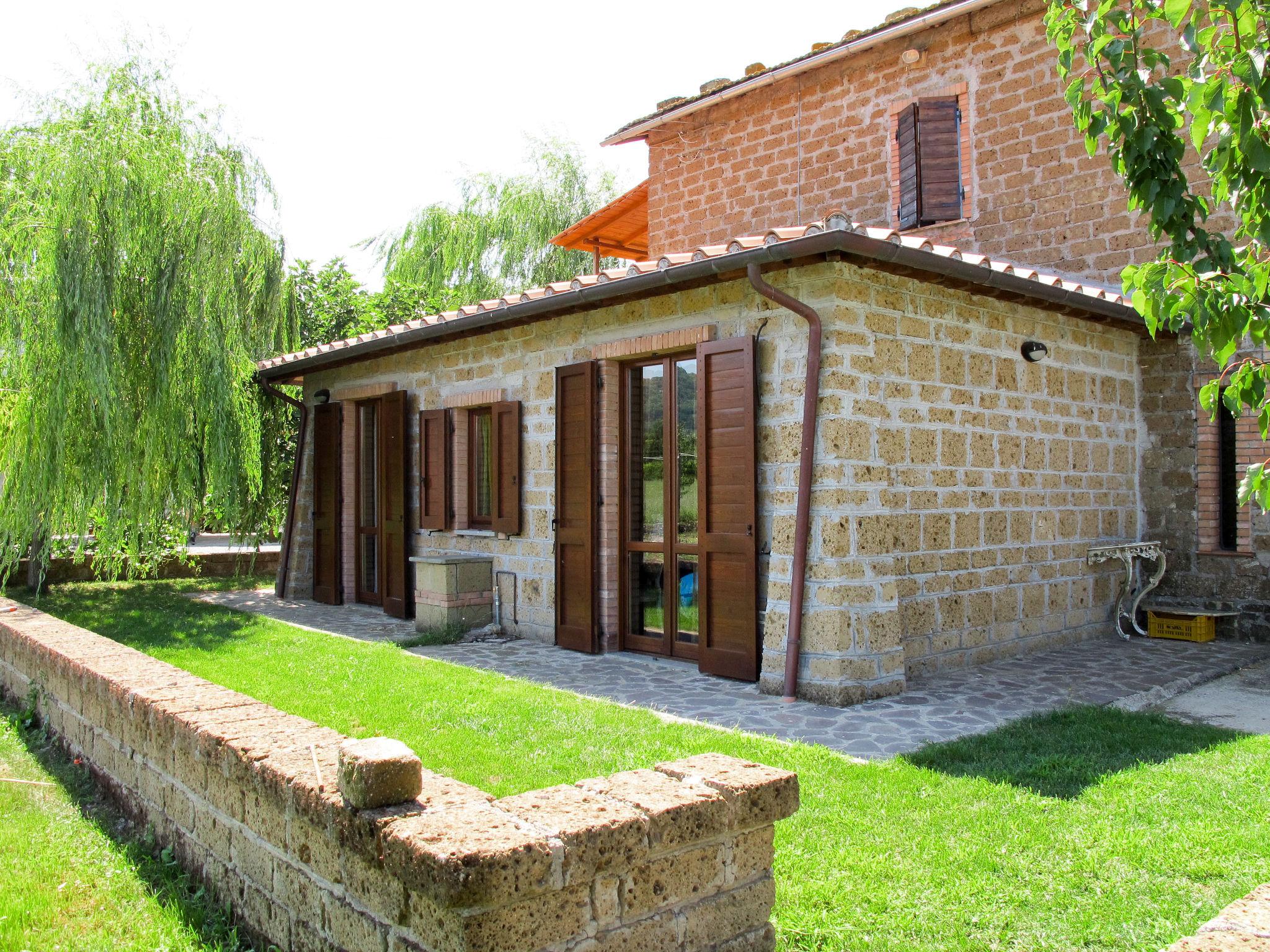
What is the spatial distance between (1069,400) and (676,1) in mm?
4413

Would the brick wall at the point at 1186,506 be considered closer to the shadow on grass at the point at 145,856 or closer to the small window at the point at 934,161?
the small window at the point at 934,161

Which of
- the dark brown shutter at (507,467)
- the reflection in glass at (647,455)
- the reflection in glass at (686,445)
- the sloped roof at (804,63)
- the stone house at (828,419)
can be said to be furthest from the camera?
the sloped roof at (804,63)

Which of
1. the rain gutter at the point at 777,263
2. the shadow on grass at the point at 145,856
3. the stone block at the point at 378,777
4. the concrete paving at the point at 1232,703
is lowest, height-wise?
the shadow on grass at the point at 145,856

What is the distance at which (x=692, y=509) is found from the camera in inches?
271

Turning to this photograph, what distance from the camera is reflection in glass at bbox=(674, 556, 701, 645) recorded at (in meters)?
6.97

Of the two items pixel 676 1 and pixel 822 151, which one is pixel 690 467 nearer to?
pixel 676 1

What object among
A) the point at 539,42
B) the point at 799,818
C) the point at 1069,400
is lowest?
the point at 799,818

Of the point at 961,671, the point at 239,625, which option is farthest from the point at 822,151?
the point at 239,625

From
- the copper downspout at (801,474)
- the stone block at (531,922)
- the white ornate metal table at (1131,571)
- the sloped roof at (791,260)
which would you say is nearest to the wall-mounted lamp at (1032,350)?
the sloped roof at (791,260)

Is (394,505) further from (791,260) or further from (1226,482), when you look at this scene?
(1226,482)

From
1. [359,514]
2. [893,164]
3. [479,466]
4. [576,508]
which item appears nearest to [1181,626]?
[576,508]

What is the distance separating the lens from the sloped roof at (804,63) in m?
9.45

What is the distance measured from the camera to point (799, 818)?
361cm

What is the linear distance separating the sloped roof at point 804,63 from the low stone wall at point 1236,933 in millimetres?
9190
